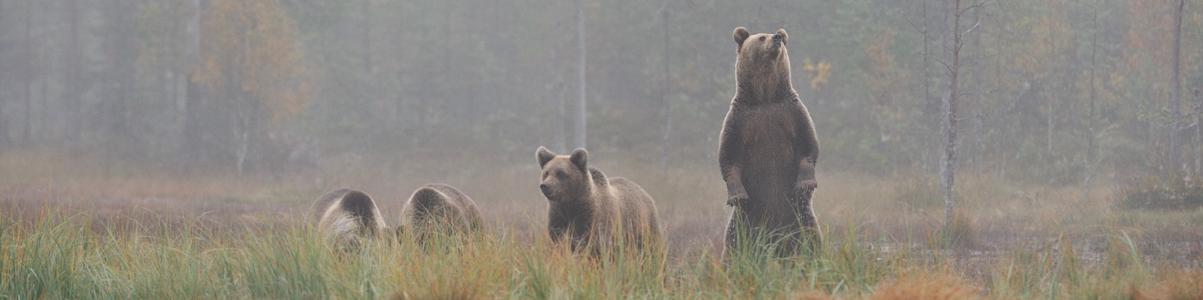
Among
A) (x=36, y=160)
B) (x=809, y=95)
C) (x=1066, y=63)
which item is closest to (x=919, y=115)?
(x=1066, y=63)

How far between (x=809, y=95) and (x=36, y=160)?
80.0ft

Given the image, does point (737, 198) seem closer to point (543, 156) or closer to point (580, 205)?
point (580, 205)

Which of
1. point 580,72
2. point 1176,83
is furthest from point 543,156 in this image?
point 580,72

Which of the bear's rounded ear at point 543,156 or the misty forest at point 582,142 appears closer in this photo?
the misty forest at point 582,142

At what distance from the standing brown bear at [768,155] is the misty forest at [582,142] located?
207 millimetres

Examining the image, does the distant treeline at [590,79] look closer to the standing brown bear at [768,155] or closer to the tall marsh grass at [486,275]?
the standing brown bear at [768,155]

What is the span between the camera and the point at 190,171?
28.7m

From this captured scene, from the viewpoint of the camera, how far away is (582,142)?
2764 centimetres

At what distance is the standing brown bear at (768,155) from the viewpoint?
6.71m

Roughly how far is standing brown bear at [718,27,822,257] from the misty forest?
207 mm

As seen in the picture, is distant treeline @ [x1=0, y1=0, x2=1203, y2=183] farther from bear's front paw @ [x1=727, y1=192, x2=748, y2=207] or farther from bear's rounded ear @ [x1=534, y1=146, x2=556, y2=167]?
bear's front paw @ [x1=727, y1=192, x2=748, y2=207]

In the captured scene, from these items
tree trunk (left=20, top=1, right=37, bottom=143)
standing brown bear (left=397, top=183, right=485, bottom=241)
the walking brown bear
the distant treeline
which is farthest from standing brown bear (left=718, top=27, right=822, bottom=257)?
tree trunk (left=20, top=1, right=37, bottom=143)

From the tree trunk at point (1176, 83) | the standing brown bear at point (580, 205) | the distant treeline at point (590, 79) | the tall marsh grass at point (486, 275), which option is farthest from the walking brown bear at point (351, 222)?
the tree trunk at point (1176, 83)

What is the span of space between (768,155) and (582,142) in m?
20.8
